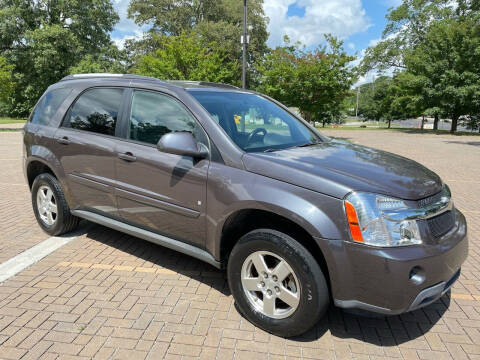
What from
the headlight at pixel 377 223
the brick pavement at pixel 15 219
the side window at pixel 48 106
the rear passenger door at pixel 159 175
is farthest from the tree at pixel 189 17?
the headlight at pixel 377 223

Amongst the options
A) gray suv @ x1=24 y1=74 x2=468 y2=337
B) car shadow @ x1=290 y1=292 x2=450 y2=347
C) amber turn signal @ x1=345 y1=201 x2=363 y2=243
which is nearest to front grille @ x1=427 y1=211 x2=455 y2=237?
gray suv @ x1=24 y1=74 x2=468 y2=337

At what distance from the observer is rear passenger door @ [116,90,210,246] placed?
9.92 feet

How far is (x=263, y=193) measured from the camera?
2.60 m

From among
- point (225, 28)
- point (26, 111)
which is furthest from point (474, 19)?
point (26, 111)

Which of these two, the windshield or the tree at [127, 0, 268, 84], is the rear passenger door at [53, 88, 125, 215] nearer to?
the windshield

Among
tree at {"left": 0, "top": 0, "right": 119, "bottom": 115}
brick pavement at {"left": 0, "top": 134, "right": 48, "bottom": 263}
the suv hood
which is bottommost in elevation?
brick pavement at {"left": 0, "top": 134, "right": 48, "bottom": 263}

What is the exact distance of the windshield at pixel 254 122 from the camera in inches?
124

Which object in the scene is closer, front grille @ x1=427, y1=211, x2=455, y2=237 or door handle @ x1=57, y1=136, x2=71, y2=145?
Answer: front grille @ x1=427, y1=211, x2=455, y2=237

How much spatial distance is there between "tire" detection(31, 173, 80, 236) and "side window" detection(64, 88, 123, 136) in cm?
74

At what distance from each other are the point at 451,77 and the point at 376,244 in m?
30.0

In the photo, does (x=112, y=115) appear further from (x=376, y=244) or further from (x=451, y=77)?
(x=451, y=77)

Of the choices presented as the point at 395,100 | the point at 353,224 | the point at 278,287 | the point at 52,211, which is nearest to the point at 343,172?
the point at 353,224

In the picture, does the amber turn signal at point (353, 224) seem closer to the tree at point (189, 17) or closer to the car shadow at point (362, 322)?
the car shadow at point (362, 322)

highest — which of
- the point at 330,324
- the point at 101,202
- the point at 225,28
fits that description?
the point at 225,28
